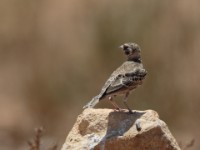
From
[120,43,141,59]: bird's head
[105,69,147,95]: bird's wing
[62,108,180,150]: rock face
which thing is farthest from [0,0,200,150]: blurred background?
[62,108,180,150]: rock face

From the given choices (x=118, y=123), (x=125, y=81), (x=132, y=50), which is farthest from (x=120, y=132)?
(x=132, y=50)

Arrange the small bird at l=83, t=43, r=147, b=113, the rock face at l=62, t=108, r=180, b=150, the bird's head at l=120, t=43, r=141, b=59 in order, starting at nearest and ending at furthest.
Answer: the rock face at l=62, t=108, r=180, b=150
the small bird at l=83, t=43, r=147, b=113
the bird's head at l=120, t=43, r=141, b=59

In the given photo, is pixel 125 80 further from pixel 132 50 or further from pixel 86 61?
pixel 86 61

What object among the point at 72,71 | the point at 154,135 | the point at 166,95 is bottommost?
the point at 154,135

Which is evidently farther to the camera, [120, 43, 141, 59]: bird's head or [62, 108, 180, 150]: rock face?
[120, 43, 141, 59]: bird's head

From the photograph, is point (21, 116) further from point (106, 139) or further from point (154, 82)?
point (106, 139)

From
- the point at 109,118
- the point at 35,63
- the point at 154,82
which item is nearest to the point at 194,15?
the point at 154,82

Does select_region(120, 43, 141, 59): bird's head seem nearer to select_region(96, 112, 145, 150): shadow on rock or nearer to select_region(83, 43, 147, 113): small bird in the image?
select_region(83, 43, 147, 113): small bird

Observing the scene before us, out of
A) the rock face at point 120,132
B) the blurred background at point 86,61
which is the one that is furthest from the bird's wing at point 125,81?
the blurred background at point 86,61
